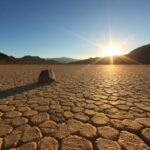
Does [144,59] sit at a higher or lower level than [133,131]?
higher

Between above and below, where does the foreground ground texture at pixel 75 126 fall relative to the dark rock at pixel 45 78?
below

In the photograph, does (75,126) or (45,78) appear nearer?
(75,126)

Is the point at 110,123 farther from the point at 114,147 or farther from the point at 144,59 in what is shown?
the point at 144,59

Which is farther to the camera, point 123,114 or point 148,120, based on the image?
point 123,114

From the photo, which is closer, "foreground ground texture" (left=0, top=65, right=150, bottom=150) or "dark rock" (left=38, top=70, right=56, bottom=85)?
"foreground ground texture" (left=0, top=65, right=150, bottom=150)

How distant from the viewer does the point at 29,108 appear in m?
2.51

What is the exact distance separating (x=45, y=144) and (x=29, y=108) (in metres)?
1.30

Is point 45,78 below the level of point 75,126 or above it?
above

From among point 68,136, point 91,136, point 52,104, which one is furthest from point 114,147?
point 52,104

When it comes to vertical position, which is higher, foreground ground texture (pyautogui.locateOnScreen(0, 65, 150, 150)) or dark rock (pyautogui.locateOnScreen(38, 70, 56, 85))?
dark rock (pyautogui.locateOnScreen(38, 70, 56, 85))

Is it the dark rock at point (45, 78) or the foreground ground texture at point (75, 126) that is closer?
the foreground ground texture at point (75, 126)

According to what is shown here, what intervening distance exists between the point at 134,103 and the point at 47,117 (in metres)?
2.15

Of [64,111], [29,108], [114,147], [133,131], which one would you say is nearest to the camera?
[114,147]

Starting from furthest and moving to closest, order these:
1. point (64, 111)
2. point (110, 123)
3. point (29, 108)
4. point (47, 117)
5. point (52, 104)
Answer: point (52, 104)
point (29, 108)
point (64, 111)
point (47, 117)
point (110, 123)
